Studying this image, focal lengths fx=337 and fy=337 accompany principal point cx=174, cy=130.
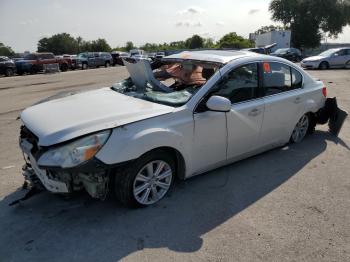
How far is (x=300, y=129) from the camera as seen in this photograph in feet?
18.8

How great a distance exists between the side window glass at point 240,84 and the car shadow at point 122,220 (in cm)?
106

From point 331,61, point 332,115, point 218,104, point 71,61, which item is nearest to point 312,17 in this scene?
point 331,61

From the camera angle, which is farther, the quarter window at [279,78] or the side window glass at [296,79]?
the side window glass at [296,79]

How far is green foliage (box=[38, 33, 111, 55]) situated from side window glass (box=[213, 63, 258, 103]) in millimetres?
79046

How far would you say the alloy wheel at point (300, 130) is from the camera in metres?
5.63

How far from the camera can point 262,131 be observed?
4684 mm

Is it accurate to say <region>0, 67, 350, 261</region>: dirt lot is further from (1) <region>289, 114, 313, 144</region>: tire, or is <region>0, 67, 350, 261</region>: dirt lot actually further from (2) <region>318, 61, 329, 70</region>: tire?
(2) <region>318, 61, 329, 70</region>: tire

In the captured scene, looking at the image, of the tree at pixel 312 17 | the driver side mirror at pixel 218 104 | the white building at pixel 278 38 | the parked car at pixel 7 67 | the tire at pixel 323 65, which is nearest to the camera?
the driver side mirror at pixel 218 104

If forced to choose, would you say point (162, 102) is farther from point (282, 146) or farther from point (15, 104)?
point (15, 104)

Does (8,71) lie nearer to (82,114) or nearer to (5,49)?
(82,114)

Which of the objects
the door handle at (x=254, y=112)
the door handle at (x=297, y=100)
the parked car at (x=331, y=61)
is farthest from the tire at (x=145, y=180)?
the parked car at (x=331, y=61)

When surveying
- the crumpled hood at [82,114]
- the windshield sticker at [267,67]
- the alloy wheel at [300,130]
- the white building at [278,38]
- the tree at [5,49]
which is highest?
the tree at [5,49]

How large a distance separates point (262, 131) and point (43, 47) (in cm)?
8464

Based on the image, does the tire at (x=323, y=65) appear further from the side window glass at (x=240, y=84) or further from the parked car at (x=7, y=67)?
the parked car at (x=7, y=67)
